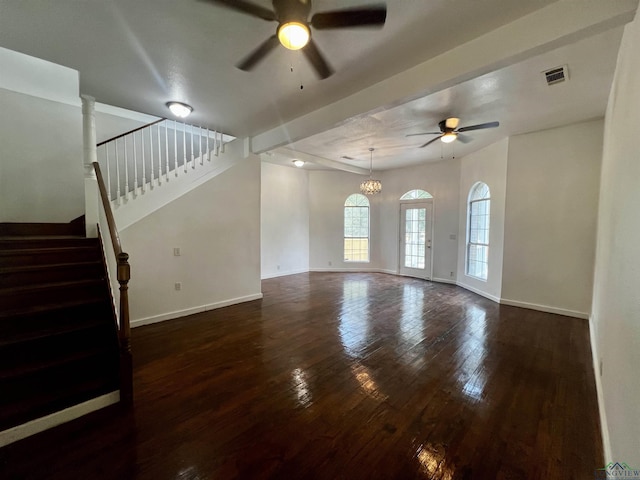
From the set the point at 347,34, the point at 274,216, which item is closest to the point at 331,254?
the point at 274,216

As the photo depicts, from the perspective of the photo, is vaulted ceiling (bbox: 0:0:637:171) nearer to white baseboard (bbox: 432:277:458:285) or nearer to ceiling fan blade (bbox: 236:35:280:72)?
ceiling fan blade (bbox: 236:35:280:72)

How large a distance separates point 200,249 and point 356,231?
5185 millimetres

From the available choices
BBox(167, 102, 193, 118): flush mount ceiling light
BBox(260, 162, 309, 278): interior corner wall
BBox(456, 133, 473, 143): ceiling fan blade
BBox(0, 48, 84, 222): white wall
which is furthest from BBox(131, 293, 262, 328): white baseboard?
BBox(456, 133, 473, 143): ceiling fan blade

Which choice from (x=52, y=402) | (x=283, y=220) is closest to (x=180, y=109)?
(x=52, y=402)

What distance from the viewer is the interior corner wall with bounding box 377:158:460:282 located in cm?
683

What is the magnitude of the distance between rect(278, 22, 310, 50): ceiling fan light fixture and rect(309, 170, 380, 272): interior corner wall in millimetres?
6475

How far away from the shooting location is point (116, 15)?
2.13m

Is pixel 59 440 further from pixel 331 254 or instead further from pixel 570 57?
pixel 331 254

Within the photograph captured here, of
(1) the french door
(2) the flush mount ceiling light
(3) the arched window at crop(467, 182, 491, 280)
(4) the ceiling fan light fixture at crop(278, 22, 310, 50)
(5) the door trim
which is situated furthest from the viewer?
(1) the french door

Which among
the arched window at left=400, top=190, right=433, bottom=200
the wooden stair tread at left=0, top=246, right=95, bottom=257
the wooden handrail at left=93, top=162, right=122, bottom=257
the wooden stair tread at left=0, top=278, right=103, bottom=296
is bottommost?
the wooden stair tread at left=0, top=278, right=103, bottom=296

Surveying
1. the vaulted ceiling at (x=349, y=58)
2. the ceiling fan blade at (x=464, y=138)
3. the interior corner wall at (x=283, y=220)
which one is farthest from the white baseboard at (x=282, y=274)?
the ceiling fan blade at (x=464, y=138)

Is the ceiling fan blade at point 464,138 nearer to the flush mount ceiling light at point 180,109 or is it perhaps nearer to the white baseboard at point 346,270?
the flush mount ceiling light at point 180,109

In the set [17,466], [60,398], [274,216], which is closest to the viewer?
[17,466]

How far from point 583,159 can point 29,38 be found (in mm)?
6994
